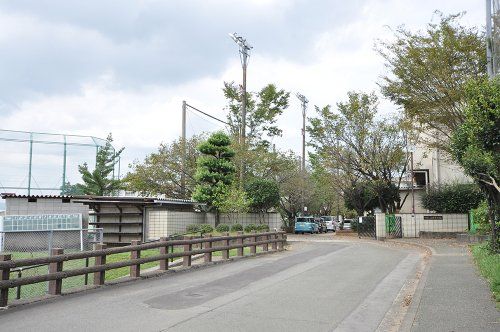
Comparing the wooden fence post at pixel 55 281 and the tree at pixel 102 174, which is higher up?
the tree at pixel 102 174

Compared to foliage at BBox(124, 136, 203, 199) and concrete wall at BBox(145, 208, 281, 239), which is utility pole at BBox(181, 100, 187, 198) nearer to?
foliage at BBox(124, 136, 203, 199)

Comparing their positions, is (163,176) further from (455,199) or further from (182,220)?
(455,199)

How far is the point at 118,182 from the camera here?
131 feet

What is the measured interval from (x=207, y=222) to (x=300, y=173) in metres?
22.9

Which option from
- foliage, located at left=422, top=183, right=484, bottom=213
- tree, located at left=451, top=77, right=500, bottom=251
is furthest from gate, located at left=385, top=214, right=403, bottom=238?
tree, located at left=451, top=77, right=500, bottom=251

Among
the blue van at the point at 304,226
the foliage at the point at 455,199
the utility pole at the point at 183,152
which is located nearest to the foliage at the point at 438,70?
the foliage at the point at 455,199

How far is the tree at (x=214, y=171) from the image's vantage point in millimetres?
30766

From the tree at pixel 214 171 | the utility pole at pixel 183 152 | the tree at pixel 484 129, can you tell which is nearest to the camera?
the tree at pixel 484 129

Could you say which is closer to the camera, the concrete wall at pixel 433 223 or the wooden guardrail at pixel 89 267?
the wooden guardrail at pixel 89 267

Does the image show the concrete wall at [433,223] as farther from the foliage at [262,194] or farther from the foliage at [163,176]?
the foliage at [163,176]

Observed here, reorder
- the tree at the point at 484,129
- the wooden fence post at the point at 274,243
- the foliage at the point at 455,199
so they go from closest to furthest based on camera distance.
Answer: the tree at the point at 484,129
the wooden fence post at the point at 274,243
the foliage at the point at 455,199

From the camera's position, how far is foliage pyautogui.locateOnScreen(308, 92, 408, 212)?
115 ft

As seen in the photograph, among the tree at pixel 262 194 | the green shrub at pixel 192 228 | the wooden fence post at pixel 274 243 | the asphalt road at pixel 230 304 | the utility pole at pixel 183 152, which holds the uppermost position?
the utility pole at pixel 183 152

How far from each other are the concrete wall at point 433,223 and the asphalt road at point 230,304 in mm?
16333
